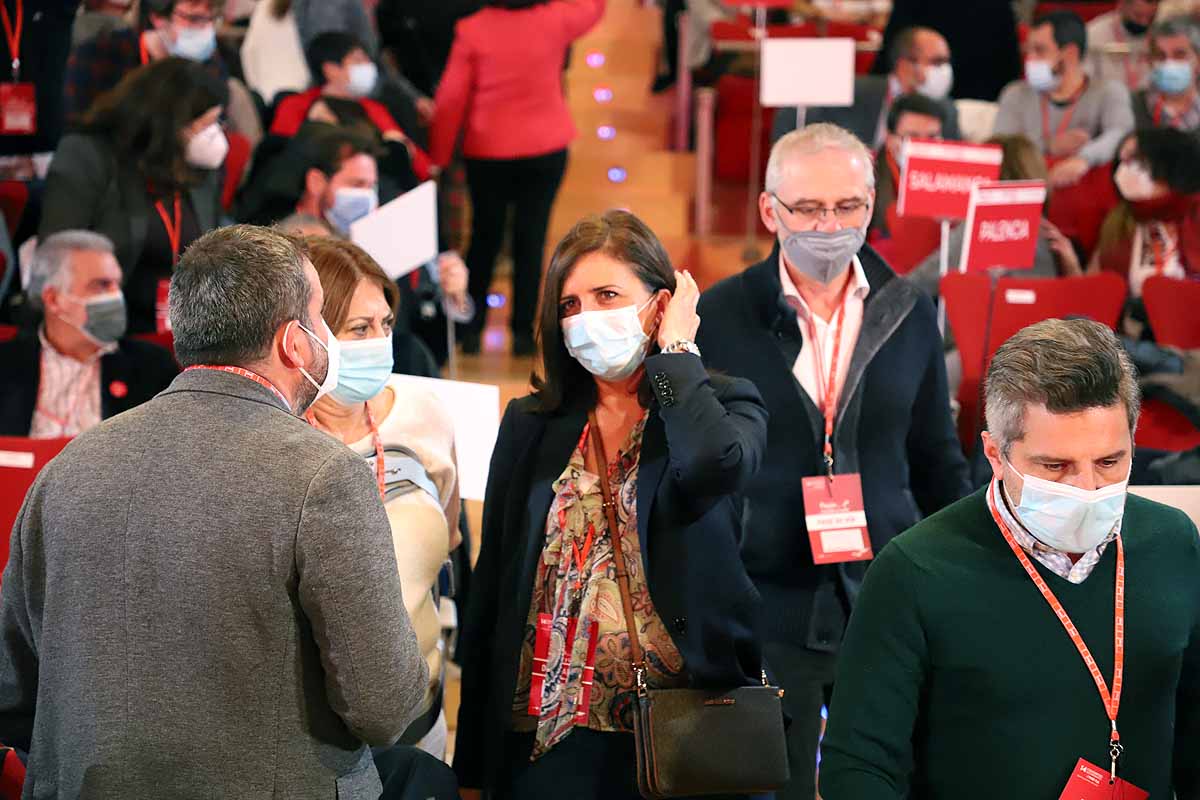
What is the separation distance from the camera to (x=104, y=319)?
188 inches

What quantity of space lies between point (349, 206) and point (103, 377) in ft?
3.71

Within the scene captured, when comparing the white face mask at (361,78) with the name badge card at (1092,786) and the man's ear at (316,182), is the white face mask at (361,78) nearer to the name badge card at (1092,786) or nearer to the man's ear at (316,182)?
the man's ear at (316,182)

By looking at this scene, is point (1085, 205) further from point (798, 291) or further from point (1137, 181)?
point (798, 291)

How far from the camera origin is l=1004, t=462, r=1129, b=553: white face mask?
212cm

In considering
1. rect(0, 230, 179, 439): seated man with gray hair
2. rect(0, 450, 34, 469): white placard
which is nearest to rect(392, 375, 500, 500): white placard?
rect(0, 450, 34, 469): white placard

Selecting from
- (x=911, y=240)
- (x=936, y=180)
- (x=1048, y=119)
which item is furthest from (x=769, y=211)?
(x=1048, y=119)

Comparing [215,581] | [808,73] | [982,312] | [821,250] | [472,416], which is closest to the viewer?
[215,581]

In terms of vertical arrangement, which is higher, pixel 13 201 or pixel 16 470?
pixel 13 201

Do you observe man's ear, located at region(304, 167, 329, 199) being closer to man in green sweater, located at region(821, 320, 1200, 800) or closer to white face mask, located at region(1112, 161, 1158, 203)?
white face mask, located at region(1112, 161, 1158, 203)

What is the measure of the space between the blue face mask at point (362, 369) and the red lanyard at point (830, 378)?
37.8 inches

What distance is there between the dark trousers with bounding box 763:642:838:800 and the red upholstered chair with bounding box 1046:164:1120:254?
4.21 metres

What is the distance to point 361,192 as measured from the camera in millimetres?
→ 5348

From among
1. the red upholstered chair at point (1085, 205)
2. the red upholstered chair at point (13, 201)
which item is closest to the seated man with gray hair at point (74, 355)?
the red upholstered chair at point (13, 201)

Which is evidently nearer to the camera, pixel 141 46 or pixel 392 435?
pixel 392 435
